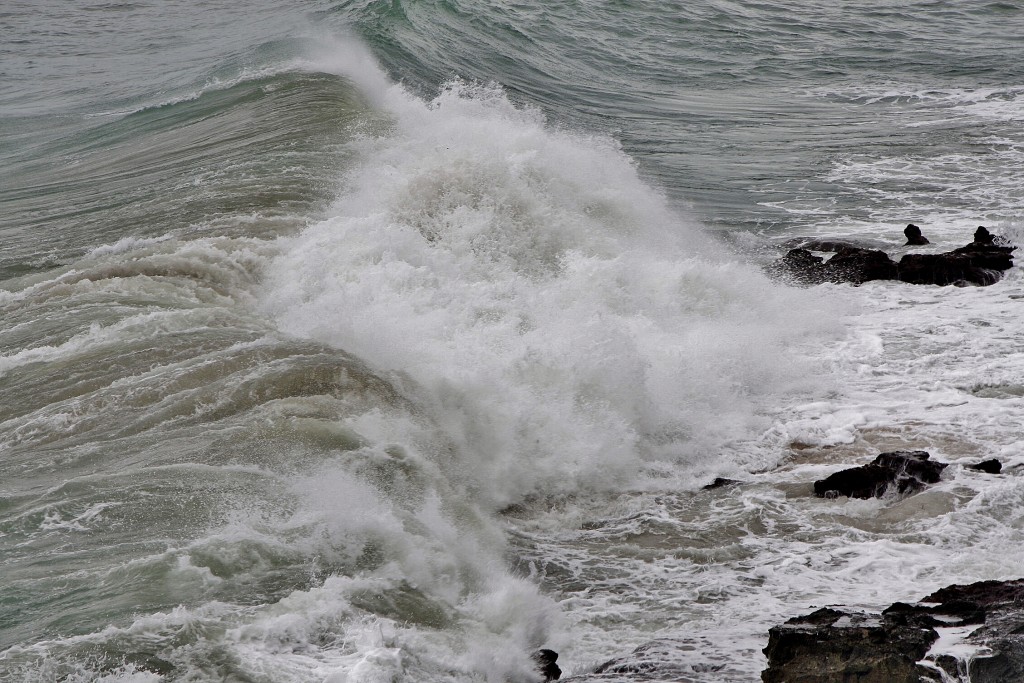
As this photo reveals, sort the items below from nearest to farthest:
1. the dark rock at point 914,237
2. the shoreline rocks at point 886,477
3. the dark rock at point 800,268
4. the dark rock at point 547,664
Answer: the dark rock at point 547,664
the shoreline rocks at point 886,477
the dark rock at point 800,268
the dark rock at point 914,237

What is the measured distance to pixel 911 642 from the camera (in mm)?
5000

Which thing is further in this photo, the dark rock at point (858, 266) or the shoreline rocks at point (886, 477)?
the dark rock at point (858, 266)

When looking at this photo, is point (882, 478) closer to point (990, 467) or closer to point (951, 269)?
point (990, 467)

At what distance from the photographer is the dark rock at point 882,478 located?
6805 millimetres

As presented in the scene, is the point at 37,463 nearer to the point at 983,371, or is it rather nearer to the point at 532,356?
the point at 532,356

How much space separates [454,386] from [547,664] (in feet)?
8.99

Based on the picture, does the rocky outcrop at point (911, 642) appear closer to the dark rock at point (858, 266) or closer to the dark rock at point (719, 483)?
the dark rock at point (719, 483)

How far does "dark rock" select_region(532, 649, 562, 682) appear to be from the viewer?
5.30m

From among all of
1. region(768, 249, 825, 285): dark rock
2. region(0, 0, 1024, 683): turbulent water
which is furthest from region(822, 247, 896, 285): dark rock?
region(0, 0, 1024, 683): turbulent water

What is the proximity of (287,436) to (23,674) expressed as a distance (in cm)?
230

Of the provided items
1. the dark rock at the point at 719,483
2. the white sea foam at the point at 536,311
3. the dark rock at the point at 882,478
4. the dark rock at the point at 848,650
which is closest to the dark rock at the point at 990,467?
the dark rock at the point at 882,478

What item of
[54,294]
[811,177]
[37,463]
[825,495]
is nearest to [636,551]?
[825,495]

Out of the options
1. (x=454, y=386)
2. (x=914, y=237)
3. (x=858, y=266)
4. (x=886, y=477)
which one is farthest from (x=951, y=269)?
(x=454, y=386)

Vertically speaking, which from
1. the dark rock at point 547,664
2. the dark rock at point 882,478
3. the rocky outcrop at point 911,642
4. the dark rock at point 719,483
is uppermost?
the dark rock at point 882,478
